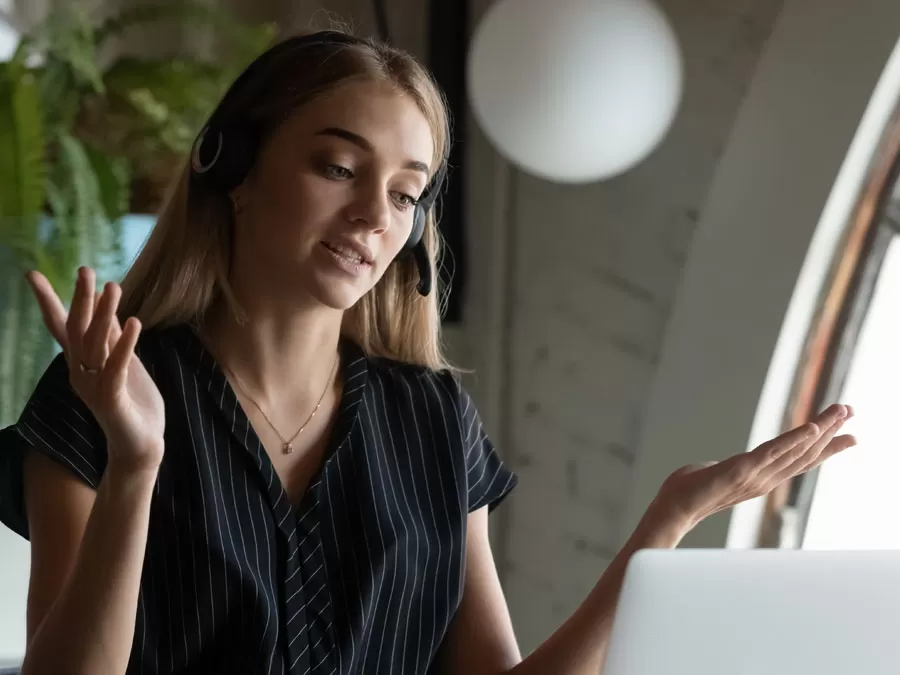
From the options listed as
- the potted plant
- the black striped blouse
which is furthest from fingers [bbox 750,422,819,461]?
the potted plant

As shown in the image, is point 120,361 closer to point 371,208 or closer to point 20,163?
point 371,208

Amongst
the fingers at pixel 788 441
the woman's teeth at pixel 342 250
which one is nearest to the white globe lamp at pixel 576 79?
the woman's teeth at pixel 342 250

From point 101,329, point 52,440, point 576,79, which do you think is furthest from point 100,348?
point 576,79

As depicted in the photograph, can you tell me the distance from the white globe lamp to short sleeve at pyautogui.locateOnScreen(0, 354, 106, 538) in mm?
794

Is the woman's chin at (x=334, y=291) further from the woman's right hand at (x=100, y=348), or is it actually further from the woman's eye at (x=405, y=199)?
the woman's right hand at (x=100, y=348)

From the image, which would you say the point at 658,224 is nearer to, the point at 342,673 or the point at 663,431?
the point at 663,431

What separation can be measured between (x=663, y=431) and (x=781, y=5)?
0.71 metres

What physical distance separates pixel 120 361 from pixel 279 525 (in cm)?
36

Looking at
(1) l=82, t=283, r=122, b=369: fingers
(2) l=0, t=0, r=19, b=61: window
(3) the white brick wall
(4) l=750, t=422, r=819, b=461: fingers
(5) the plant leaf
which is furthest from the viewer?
(2) l=0, t=0, r=19, b=61: window

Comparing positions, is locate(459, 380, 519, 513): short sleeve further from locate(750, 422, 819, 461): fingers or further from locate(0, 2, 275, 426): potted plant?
locate(0, 2, 275, 426): potted plant

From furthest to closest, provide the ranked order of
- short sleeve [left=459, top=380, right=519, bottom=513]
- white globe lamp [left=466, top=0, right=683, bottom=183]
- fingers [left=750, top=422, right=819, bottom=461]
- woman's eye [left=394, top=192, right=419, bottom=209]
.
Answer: white globe lamp [left=466, top=0, right=683, bottom=183] → short sleeve [left=459, top=380, right=519, bottom=513] → woman's eye [left=394, top=192, right=419, bottom=209] → fingers [left=750, top=422, right=819, bottom=461]

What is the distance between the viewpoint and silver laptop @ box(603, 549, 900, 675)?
0.58m

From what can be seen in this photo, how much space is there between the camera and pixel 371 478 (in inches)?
46.0

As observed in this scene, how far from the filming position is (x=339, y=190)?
42.1 inches
